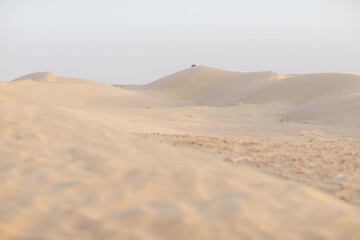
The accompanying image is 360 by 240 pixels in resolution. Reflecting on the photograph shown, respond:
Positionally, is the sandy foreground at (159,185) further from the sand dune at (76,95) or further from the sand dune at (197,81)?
the sand dune at (197,81)

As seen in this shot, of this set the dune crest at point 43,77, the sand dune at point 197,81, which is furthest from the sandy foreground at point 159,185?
the dune crest at point 43,77

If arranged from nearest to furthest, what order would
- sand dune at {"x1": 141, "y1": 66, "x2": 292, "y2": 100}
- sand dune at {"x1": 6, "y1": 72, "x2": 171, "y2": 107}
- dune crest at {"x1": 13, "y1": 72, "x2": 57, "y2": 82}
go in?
sand dune at {"x1": 6, "y1": 72, "x2": 171, "y2": 107} < sand dune at {"x1": 141, "y1": 66, "x2": 292, "y2": 100} < dune crest at {"x1": 13, "y1": 72, "x2": 57, "y2": 82}

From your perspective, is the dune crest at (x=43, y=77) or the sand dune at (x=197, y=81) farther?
the dune crest at (x=43, y=77)

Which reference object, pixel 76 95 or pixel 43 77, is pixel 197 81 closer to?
pixel 76 95

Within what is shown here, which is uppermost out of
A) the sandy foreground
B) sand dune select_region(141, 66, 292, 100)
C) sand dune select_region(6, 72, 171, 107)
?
sand dune select_region(141, 66, 292, 100)

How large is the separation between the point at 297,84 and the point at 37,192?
2152 cm

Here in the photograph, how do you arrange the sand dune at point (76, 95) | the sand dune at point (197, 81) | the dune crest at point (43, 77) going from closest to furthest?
the sand dune at point (76, 95)
the sand dune at point (197, 81)
the dune crest at point (43, 77)

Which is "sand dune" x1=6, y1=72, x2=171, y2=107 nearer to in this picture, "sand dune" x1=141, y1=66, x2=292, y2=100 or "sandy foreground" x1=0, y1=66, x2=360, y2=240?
"sand dune" x1=141, y1=66, x2=292, y2=100

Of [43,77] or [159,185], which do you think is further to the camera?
[43,77]

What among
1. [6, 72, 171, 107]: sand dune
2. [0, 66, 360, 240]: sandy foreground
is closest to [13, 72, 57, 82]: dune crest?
[6, 72, 171, 107]: sand dune

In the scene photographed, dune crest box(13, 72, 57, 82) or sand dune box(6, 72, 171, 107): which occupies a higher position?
dune crest box(13, 72, 57, 82)

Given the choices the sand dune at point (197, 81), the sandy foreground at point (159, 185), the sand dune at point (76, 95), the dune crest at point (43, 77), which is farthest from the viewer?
the dune crest at point (43, 77)

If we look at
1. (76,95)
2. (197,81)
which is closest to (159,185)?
(76,95)

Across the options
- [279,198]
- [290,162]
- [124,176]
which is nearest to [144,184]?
[124,176]
